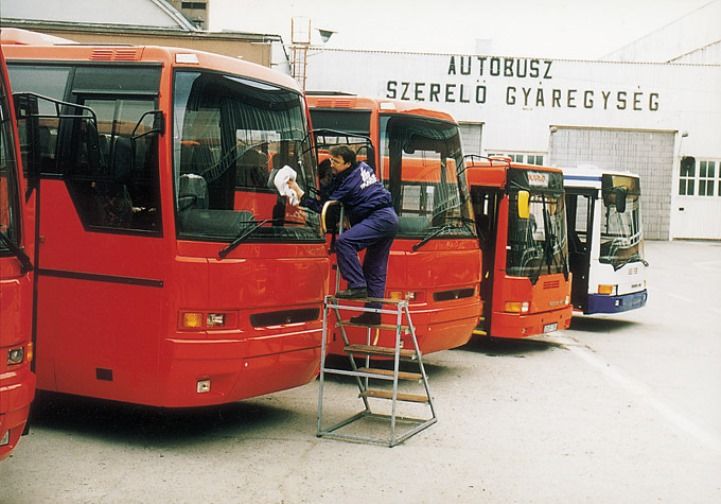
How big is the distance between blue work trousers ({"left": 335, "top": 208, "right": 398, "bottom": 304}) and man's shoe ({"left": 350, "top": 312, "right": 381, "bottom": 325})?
255mm

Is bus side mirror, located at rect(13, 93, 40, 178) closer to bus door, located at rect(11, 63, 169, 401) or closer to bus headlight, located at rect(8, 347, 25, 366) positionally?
bus door, located at rect(11, 63, 169, 401)

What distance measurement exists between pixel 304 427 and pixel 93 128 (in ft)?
10.0

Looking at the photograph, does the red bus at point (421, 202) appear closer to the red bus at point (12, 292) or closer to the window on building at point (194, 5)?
the red bus at point (12, 292)

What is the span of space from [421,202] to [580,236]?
648cm

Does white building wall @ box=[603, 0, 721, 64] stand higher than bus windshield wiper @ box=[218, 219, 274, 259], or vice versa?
white building wall @ box=[603, 0, 721, 64]

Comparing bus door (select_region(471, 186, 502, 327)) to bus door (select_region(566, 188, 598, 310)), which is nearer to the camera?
bus door (select_region(471, 186, 502, 327))

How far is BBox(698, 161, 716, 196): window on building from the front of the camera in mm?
37719

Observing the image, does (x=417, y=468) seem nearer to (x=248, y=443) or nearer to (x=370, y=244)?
(x=248, y=443)

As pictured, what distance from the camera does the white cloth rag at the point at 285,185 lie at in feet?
25.2

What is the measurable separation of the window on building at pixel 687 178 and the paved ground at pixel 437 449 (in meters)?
27.9

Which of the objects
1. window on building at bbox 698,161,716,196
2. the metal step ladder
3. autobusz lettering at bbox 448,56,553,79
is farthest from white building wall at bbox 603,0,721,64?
the metal step ladder

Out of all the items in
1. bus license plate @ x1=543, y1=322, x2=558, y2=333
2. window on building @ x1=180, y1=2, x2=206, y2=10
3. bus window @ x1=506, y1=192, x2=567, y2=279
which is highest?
window on building @ x1=180, y1=2, x2=206, y2=10

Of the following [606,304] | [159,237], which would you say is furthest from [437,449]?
[606,304]

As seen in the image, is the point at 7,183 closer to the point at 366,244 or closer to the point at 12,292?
the point at 12,292
